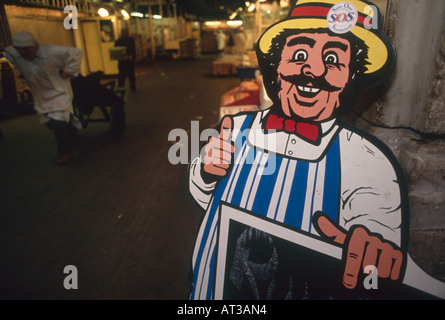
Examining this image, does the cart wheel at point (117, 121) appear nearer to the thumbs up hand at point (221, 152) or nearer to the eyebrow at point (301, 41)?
the thumbs up hand at point (221, 152)

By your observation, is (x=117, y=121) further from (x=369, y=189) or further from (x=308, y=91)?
(x=369, y=189)

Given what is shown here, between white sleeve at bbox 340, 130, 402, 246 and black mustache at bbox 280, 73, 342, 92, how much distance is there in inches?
8.0

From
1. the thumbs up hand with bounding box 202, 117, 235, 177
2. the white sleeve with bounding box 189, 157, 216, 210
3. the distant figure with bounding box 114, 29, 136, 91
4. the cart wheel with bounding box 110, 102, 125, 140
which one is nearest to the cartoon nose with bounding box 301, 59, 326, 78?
the thumbs up hand with bounding box 202, 117, 235, 177

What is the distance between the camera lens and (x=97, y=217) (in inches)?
135

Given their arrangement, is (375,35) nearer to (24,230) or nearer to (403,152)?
(403,152)

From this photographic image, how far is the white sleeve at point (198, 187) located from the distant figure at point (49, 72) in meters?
3.59

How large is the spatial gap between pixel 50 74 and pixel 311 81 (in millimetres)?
3993

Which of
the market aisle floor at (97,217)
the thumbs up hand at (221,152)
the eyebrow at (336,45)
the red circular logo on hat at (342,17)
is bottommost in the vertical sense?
the market aisle floor at (97,217)

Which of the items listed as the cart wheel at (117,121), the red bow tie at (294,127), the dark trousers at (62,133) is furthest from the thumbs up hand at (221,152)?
the cart wheel at (117,121)

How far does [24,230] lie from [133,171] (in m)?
1.61

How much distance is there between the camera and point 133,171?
14.8 ft

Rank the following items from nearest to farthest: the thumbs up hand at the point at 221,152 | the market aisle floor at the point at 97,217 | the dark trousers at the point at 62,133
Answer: the thumbs up hand at the point at 221,152 → the market aisle floor at the point at 97,217 → the dark trousers at the point at 62,133

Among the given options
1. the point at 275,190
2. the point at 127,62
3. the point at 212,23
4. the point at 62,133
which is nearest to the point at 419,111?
the point at 275,190

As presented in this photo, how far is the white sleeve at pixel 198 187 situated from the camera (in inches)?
58.4
